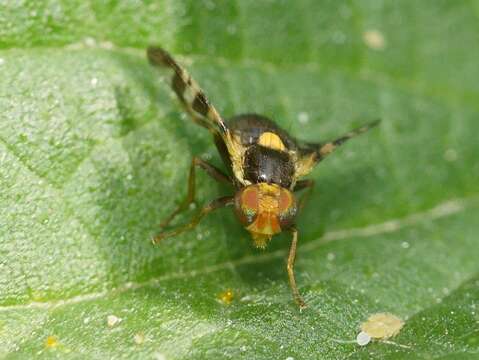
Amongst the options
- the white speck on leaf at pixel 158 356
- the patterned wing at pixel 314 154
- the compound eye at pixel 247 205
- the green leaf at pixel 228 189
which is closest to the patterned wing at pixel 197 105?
the green leaf at pixel 228 189

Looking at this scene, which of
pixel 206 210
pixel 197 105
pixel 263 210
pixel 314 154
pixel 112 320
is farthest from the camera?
pixel 314 154

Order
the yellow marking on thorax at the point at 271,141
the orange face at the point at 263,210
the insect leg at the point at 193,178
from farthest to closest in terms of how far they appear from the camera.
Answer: the yellow marking on thorax at the point at 271,141
the insect leg at the point at 193,178
the orange face at the point at 263,210

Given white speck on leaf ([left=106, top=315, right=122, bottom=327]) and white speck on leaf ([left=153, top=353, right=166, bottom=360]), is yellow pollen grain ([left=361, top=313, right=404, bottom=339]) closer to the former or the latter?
white speck on leaf ([left=153, top=353, right=166, bottom=360])

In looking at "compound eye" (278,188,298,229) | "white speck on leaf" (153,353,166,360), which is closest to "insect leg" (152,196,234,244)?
"compound eye" (278,188,298,229)

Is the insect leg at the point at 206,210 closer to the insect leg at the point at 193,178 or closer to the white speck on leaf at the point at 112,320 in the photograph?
the insect leg at the point at 193,178

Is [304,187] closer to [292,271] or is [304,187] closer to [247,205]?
[292,271]

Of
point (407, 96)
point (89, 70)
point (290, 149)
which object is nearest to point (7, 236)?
point (89, 70)

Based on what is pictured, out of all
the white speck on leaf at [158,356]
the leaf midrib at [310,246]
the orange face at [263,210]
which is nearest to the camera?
the white speck on leaf at [158,356]

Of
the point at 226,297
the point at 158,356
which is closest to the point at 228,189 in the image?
the point at 226,297
